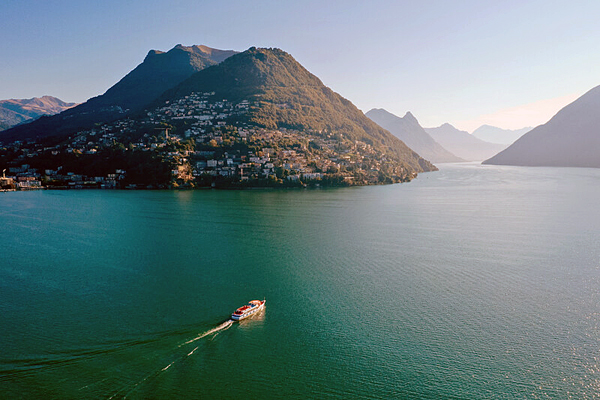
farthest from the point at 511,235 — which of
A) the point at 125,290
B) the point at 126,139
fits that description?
the point at 126,139

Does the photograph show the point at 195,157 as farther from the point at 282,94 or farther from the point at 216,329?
the point at 216,329

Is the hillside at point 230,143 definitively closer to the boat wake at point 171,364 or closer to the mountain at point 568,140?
the boat wake at point 171,364

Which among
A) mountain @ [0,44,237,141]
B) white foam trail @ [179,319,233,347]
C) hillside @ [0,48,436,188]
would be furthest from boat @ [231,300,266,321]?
mountain @ [0,44,237,141]

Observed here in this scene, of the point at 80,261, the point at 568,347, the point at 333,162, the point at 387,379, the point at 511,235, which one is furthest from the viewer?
the point at 333,162

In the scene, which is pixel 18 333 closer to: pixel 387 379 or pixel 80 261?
pixel 80 261

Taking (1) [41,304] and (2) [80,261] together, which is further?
(2) [80,261]

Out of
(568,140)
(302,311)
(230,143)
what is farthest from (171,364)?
(568,140)

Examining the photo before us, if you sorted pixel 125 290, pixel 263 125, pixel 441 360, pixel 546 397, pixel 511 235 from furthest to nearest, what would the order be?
pixel 263 125 < pixel 511 235 < pixel 125 290 < pixel 441 360 < pixel 546 397

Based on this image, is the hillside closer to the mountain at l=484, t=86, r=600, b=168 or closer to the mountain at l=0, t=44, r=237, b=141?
the mountain at l=0, t=44, r=237, b=141
